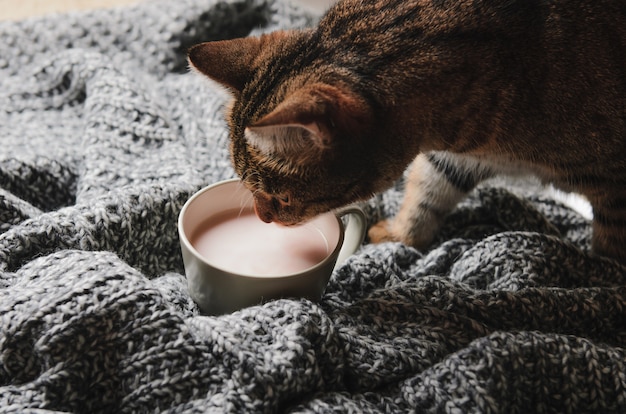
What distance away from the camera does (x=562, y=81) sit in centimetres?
81

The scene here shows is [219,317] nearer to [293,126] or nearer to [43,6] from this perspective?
[293,126]

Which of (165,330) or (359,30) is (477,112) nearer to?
(359,30)

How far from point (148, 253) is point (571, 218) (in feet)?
2.19

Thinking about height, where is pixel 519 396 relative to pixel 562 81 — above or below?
below

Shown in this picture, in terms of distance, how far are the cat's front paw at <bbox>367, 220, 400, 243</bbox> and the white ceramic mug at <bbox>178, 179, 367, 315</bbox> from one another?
157 millimetres

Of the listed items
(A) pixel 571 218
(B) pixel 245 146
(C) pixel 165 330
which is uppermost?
(B) pixel 245 146

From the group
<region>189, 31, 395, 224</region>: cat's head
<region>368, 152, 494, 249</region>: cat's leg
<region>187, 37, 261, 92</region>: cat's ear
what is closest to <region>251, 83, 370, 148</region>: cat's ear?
<region>189, 31, 395, 224</region>: cat's head

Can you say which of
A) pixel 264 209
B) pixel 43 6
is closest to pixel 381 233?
pixel 264 209

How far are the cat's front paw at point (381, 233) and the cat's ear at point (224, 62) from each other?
37 cm

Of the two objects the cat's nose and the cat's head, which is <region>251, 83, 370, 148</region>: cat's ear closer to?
the cat's head

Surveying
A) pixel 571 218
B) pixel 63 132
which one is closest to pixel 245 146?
pixel 63 132

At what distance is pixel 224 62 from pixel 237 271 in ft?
0.83

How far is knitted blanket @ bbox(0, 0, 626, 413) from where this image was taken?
A: 2.32 ft

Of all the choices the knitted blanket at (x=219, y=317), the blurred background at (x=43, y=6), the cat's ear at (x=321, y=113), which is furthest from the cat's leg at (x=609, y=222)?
the blurred background at (x=43, y=6)
